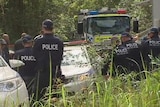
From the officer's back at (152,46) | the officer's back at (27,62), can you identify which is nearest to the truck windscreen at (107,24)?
the officer's back at (152,46)

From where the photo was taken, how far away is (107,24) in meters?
18.6

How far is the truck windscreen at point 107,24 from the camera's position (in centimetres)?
1819

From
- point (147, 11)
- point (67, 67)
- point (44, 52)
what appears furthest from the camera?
point (147, 11)

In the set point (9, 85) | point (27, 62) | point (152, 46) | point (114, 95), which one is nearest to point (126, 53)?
point (152, 46)

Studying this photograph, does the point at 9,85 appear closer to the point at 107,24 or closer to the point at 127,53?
the point at 127,53

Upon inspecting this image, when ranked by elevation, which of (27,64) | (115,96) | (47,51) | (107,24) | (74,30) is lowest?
(74,30)

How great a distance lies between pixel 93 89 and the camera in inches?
177

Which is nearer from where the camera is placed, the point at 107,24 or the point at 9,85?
the point at 9,85

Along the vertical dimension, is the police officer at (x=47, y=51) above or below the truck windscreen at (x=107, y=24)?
above

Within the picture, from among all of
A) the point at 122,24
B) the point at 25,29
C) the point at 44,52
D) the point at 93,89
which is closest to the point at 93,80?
the point at 93,89

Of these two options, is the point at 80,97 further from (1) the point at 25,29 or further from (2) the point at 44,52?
(1) the point at 25,29

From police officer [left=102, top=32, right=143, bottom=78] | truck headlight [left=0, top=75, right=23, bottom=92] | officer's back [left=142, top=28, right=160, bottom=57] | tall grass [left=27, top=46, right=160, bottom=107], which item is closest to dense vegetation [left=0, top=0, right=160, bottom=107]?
tall grass [left=27, top=46, right=160, bottom=107]

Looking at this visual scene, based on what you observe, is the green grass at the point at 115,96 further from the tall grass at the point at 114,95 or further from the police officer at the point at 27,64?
the police officer at the point at 27,64

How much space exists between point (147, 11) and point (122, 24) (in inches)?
744
